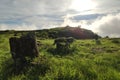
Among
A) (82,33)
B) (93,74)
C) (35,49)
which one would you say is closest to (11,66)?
(35,49)

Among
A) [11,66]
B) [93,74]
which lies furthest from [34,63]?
[93,74]

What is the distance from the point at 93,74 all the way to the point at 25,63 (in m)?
6.36

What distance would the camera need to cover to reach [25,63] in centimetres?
2227

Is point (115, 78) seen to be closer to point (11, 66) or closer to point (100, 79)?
point (100, 79)

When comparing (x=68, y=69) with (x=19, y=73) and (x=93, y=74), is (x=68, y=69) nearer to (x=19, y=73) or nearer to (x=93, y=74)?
(x=93, y=74)

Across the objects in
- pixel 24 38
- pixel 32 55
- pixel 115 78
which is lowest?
pixel 115 78

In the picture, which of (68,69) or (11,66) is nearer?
(68,69)

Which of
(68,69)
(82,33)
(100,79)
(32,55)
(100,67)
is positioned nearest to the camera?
(100,79)

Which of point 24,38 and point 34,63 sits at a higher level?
point 24,38

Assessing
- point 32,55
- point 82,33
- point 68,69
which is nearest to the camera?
point 68,69

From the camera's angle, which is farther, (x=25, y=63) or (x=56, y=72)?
(x=25, y=63)

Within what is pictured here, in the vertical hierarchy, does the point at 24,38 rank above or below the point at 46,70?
above

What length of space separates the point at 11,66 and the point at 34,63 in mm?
2416

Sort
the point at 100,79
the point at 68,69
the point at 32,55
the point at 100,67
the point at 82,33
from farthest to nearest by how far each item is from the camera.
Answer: the point at 82,33 < the point at 32,55 < the point at 100,67 < the point at 68,69 < the point at 100,79
